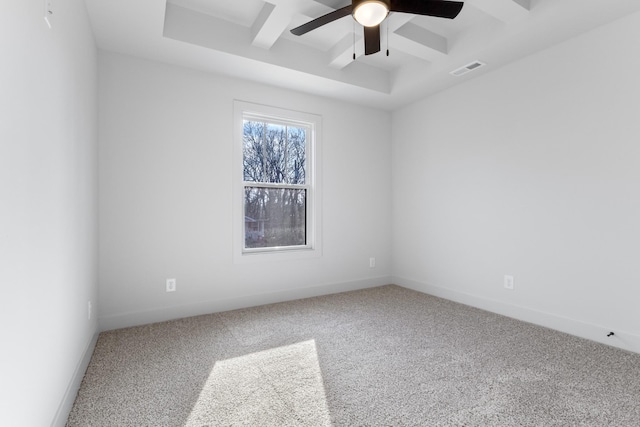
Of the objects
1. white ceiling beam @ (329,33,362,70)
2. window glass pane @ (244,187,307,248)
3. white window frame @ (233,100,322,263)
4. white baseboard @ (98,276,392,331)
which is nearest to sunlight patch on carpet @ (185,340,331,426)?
white baseboard @ (98,276,392,331)

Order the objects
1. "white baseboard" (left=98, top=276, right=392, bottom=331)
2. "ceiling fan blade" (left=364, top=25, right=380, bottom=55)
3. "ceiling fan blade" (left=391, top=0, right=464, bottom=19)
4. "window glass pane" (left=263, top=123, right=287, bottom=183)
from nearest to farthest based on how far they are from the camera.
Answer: "ceiling fan blade" (left=391, top=0, right=464, bottom=19) < "ceiling fan blade" (left=364, top=25, right=380, bottom=55) < "white baseboard" (left=98, top=276, right=392, bottom=331) < "window glass pane" (left=263, top=123, right=287, bottom=183)

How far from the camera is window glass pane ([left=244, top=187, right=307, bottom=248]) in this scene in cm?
372

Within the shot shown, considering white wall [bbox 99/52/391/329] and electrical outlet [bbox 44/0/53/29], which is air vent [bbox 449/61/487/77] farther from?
electrical outlet [bbox 44/0/53/29]

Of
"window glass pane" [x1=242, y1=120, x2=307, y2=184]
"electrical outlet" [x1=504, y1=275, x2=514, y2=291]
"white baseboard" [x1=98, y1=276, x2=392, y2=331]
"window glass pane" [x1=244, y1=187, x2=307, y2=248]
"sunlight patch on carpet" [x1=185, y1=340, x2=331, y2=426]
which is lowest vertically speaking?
"sunlight patch on carpet" [x1=185, y1=340, x2=331, y2=426]

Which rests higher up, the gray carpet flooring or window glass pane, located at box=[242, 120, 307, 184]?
window glass pane, located at box=[242, 120, 307, 184]

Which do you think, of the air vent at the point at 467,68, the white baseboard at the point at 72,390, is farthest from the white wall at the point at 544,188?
the white baseboard at the point at 72,390

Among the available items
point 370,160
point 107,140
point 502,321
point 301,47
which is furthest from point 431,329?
point 107,140

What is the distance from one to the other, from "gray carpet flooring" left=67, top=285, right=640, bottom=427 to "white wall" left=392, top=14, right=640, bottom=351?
0.38 metres

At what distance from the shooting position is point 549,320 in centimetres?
292

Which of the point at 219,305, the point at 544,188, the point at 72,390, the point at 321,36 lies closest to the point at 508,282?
the point at 544,188

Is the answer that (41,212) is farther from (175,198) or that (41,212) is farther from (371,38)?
(371,38)

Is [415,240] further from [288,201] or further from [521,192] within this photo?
[288,201]

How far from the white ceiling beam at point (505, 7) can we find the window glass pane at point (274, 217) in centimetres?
250

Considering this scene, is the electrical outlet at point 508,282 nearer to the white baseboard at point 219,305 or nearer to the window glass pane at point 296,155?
the white baseboard at point 219,305
